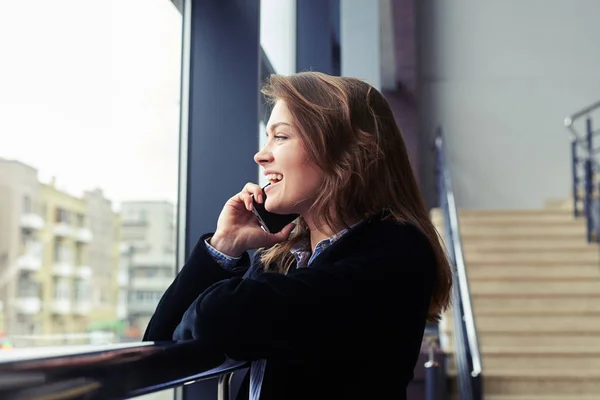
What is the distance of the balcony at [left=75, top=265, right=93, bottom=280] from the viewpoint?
1.21 metres

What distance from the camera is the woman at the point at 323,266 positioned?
87cm

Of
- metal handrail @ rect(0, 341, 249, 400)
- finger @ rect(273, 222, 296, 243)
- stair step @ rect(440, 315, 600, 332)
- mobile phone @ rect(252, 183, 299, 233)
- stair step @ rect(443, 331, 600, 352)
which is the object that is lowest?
stair step @ rect(443, 331, 600, 352)

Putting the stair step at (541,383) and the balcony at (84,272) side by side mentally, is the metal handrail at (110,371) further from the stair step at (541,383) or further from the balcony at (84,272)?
the stair step at (541,383)

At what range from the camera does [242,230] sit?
1125 mm

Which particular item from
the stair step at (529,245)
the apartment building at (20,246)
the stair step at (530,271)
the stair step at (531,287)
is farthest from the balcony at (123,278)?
the stair step at (529,245)

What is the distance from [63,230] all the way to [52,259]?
0.21ft

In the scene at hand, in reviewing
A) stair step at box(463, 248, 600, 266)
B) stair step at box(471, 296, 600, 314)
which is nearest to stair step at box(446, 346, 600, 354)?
stair step at box(471, 296, 600, 314)

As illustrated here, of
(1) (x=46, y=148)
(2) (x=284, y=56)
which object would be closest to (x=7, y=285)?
(1) (x=46, y=148)

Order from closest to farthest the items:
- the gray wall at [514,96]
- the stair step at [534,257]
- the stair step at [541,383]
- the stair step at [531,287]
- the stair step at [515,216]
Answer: the stair step at [541,383], the stair step at [531,287], the stair step at [534,257], the stair step at [515,216], the gray wall at [514,96]

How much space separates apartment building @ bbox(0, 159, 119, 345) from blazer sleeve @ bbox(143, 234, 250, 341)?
0.16m

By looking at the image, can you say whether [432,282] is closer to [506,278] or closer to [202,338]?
[202,338]

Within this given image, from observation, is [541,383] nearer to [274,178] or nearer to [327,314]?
[274,178]

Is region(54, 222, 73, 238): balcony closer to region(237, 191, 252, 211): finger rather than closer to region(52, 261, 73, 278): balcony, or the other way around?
region(52, 261, 73, 278): balcony

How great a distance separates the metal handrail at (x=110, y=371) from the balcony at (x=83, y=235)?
500 millimetres
